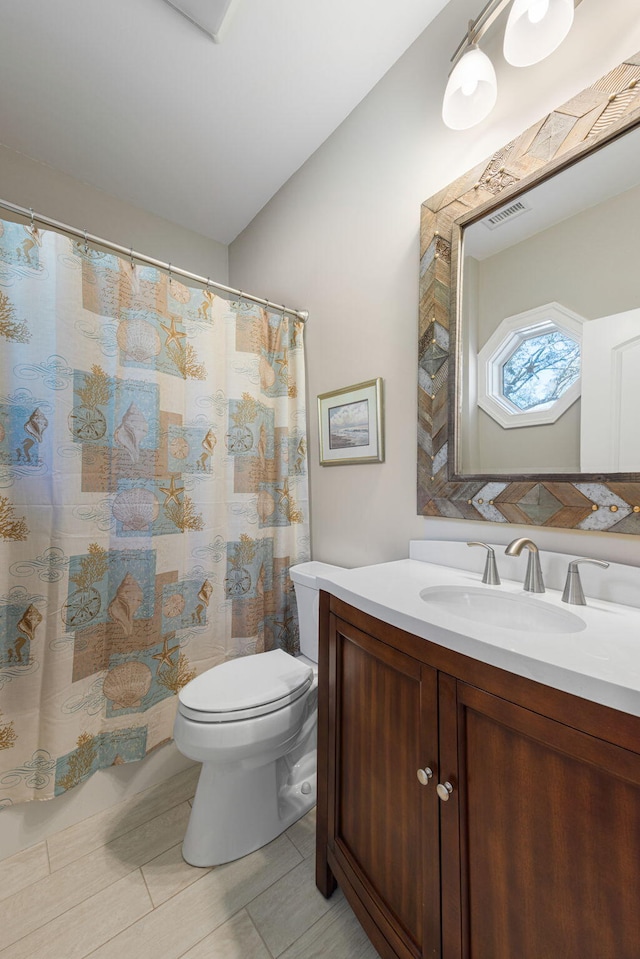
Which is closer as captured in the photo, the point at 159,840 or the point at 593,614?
the point at 593,614

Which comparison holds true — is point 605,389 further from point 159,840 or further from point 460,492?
point 159,840

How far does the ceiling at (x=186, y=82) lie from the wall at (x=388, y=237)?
120mm

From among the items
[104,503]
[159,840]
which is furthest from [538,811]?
[104,503]

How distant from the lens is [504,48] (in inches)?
36.5

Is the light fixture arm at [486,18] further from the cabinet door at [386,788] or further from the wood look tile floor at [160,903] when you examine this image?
the wood look tile floor at [160,903]

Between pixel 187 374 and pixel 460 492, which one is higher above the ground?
pixel 187 374

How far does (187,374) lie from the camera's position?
152 centimetres

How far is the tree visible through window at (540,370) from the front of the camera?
0.95 metres

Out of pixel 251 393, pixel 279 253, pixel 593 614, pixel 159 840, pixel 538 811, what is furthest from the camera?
pixel 279 253

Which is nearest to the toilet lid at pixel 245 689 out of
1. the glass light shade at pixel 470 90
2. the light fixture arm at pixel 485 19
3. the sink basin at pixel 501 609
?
the sink basin at pixel 501 609

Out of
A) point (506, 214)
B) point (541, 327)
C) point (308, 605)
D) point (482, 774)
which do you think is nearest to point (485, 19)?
point (506, 214)

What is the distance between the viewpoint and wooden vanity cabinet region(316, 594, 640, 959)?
471 millimetres

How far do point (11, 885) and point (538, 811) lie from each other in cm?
149

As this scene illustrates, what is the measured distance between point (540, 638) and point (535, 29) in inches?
53.6
